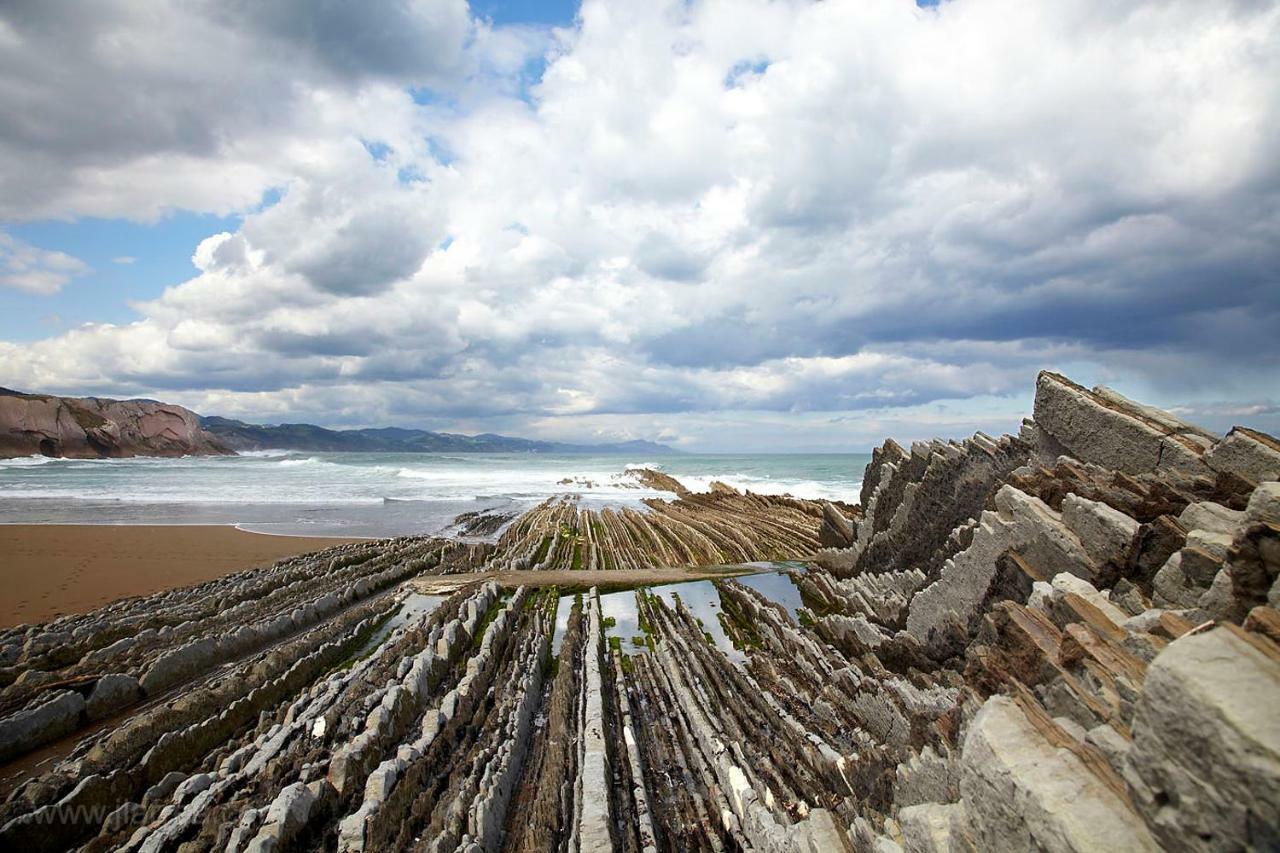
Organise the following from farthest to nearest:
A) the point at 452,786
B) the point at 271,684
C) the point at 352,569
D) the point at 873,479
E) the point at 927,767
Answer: the point at 873,479 → the point at 352,569 → the point at 271,684 → the point at 452,786 → the point at 927,767

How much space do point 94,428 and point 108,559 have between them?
10853 cm

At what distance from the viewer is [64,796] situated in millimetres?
6414

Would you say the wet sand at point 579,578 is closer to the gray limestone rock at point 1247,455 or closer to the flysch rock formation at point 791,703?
the flysch rock formation at point 791,703

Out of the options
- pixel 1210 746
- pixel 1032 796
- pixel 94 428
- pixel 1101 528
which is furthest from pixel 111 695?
pixel 94 428

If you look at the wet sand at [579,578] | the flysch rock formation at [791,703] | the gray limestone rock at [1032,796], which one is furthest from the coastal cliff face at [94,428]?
the gray limestone rock at [1032,796]

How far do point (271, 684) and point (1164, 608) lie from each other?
11987 mm

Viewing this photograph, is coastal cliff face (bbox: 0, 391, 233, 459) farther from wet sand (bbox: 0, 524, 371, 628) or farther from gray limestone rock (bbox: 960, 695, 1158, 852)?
gray limestone rock (bbox: 960, 695, 1158, 852)

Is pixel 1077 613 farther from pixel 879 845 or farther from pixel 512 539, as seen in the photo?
pixel 512 539

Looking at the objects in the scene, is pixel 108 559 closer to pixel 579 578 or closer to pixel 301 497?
pixel 579 578

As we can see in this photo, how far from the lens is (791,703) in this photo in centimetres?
910

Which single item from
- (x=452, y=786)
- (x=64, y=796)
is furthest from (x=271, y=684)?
(x=452, y=786)

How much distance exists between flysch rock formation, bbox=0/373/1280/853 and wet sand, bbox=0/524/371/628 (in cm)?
326

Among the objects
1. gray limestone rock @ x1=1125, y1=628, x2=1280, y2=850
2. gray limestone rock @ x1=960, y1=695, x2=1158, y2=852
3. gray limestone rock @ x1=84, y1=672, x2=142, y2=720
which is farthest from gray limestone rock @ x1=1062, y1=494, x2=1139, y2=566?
gray limestone rock @ x1=84, y1=672, x2=142, y2=720

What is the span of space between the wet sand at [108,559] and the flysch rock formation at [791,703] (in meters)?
3.26
